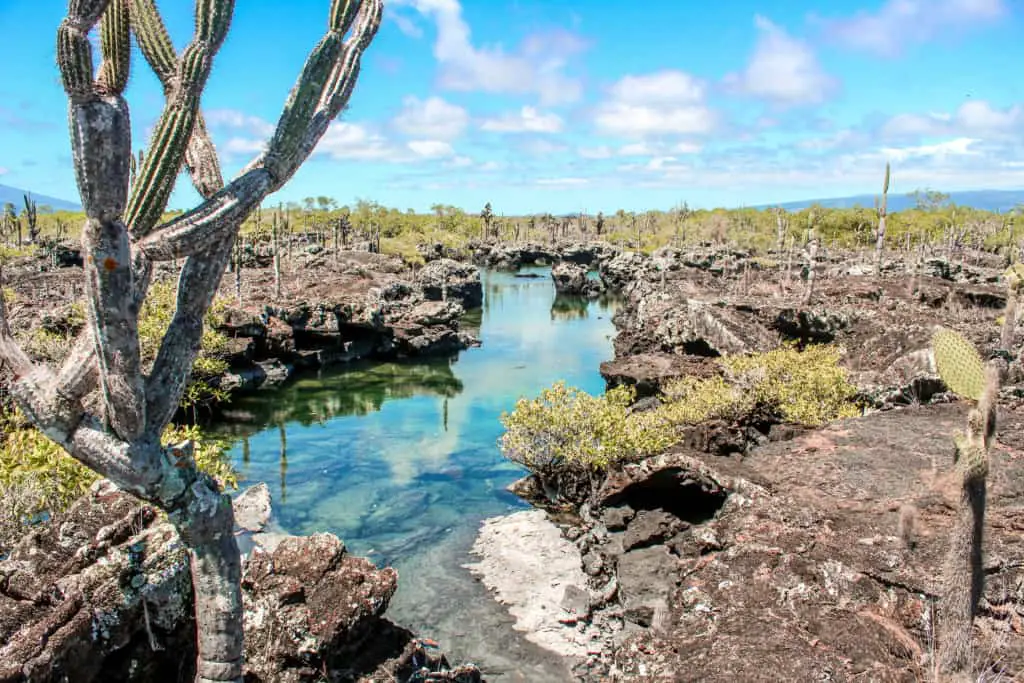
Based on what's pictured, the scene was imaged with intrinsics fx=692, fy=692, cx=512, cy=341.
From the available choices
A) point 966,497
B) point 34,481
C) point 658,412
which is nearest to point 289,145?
point 966,497

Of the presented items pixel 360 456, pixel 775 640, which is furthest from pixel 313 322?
pixel 775 640

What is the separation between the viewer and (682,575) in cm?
1478

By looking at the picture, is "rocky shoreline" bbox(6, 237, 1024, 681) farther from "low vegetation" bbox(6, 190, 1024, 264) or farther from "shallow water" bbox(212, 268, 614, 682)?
"low vegetation" bbox(6, 190, 1024, 264)

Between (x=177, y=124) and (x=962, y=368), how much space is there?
908cm

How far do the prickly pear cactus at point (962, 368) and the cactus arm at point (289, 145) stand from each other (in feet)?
25.3

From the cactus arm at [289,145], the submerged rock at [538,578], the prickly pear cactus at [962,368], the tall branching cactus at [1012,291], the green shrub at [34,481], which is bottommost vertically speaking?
the submerged rock at [538,578]

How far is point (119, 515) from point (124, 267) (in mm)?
5035

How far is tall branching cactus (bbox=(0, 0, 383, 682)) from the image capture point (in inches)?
217

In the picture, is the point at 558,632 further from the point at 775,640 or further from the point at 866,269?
the point at 866,269

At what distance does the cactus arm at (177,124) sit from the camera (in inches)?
232

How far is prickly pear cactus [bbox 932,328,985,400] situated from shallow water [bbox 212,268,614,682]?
9670 millimetres

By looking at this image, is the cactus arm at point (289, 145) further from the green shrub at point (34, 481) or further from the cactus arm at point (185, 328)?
the green shrub at point (34, 481)

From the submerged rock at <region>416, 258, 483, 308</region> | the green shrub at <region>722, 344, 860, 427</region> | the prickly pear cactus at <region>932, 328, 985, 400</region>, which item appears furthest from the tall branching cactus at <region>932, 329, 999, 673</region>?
the submerged rock at <region>416, 258, 483, 308</region>

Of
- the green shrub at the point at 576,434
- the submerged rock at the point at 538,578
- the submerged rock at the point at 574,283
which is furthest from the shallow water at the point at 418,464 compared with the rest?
the submerged rock at the point at 574,283
